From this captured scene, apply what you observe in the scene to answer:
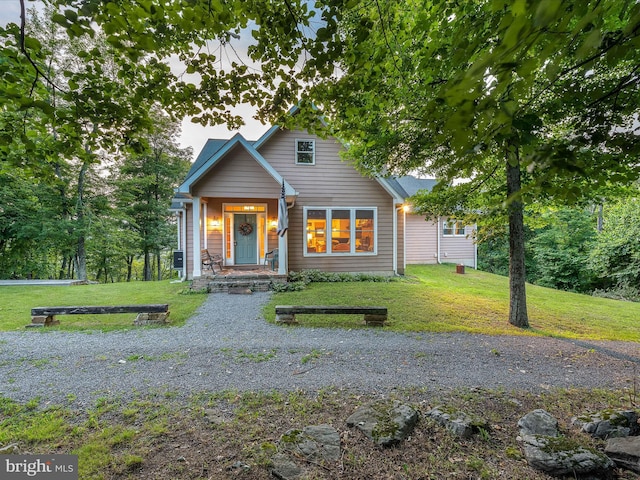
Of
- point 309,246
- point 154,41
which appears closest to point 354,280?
point 309,246

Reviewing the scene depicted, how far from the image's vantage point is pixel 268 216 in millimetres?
11547

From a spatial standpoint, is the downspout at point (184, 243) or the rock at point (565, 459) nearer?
the rock at point (565, 459)

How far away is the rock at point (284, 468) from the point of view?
6.46 feet

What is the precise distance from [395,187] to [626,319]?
8.06 metres

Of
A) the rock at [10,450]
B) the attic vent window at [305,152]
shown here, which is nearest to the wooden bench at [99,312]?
the rock at [10,450]

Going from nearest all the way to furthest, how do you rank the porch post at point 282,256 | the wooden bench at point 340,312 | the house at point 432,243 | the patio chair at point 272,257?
the wooden bench at point 340,312
the porch post at point 282,256
the patio chair at point 272,257
the house at point 432,243

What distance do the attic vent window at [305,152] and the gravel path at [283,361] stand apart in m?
7.70

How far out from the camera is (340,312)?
5809 millimetres

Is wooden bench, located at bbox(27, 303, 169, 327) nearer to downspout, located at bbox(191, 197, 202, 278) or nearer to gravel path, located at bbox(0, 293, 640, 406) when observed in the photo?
gravel path, located at bbox(0, 293, 640, 406)

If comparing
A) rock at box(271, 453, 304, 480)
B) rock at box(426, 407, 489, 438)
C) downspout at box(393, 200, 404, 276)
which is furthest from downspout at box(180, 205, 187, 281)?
rock at box(426, 407, 489, 438)

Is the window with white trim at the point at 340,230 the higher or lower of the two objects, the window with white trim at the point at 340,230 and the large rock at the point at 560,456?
the higher

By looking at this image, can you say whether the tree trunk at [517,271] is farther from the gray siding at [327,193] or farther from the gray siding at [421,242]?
the gray siding at [421,242]

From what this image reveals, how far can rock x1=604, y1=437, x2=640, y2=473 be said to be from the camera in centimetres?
201

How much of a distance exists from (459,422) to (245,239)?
1024 centimetres
